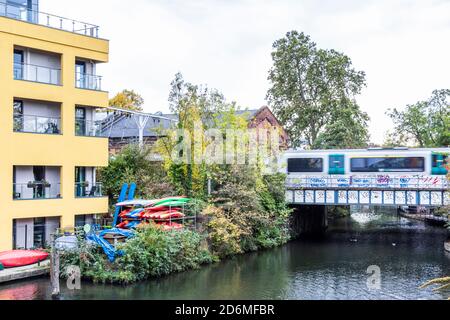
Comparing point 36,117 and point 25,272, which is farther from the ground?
point 36,117

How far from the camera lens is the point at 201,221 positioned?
3145 centimetres

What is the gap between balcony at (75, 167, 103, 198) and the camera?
29.8 metres

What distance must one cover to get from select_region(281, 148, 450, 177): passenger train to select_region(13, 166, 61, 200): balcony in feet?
58.5

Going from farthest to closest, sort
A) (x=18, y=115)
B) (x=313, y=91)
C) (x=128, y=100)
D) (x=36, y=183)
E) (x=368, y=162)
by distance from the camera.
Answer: (x=128, y=100)
(x=313, y=91)
(x=368, y=162)
(x=36, y=183)
(x=18, y=115)

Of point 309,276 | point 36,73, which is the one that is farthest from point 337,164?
point 36,73

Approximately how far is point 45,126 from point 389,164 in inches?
918

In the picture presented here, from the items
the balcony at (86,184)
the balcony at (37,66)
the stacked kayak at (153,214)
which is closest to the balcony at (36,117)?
the balcony at (37,66)

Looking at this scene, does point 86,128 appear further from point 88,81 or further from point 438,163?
point 438,163

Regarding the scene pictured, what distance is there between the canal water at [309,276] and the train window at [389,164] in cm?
518

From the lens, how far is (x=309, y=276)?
88.4 ft
